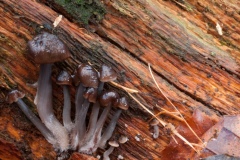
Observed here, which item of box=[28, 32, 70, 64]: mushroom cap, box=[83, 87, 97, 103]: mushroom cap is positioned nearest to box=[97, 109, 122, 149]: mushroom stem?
box=[83, 87, 97, 103]: mushroom cap

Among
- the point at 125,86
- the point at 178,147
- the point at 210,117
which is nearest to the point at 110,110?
the point at 125,86

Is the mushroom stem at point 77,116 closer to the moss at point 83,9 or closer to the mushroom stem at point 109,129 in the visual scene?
the mushroom stem at point 109,129

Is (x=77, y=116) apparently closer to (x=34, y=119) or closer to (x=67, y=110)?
(x=67, y=110)

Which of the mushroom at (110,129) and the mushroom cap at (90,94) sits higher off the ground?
the mushroom cap at (90,94)

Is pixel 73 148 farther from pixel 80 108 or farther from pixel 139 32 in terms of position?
pixel 139 32

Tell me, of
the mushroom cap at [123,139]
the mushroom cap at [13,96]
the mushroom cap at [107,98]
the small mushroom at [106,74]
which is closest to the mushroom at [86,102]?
the mushroom cap at [107,98]

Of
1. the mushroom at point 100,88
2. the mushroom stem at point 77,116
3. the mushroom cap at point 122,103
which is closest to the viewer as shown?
the mushroom at point 100,88

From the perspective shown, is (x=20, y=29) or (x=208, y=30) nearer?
(x=20, y=29)

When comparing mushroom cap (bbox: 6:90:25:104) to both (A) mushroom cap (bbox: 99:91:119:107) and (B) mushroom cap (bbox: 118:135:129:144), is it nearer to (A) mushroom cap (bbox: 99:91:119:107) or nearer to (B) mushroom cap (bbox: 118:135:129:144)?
(A) mushroom cap (bbox: 99:91:119:107)
